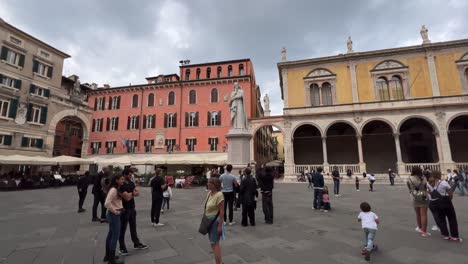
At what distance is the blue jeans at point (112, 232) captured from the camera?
3.75 meters

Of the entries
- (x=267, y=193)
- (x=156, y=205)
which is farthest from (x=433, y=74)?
(x=156, y=205)

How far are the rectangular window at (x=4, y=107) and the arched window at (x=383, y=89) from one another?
37817 millimetres

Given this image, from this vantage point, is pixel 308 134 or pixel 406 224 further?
pixel 308 134

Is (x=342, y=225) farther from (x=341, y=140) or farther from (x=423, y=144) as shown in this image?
(x=423, y=144)

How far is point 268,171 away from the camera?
6559 mm

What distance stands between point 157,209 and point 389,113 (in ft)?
79.2

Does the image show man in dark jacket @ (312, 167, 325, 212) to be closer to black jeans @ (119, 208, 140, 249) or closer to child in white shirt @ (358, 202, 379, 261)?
child in white shirt @ (358, 202, 379, 261)

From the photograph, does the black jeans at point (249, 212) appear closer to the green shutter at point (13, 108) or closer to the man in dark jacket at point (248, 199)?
the man in dark jacket at point (248, 199)

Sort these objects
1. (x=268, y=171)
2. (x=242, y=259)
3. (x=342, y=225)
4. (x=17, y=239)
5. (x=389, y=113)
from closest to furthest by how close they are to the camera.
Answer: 1. (x=242, y=259)
2. (x=17, y=239)
3. (x=342, y=225)
4. (x=268, y=171)
5. (x=389, y=113)

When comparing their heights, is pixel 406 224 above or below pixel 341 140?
below

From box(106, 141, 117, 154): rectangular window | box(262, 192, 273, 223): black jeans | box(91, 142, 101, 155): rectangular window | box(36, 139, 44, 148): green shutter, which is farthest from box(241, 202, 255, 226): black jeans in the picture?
box(91, 142, 101, 155): rectangular window

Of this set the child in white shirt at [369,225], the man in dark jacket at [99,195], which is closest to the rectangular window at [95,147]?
the man in dark jacket at [99,195]

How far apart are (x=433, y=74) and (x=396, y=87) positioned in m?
3.30

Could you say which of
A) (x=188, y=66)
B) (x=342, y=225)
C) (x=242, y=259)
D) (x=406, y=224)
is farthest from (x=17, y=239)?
(x=188, y=66)
